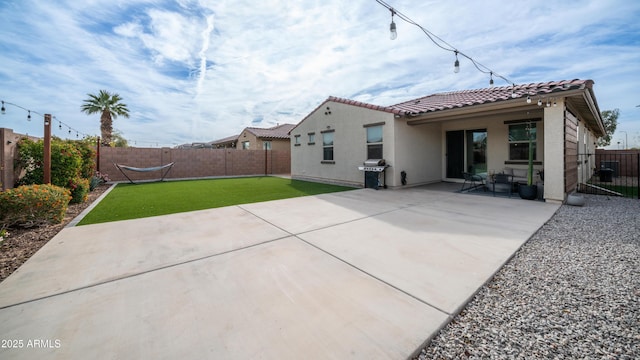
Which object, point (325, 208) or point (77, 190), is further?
point (77, 190)

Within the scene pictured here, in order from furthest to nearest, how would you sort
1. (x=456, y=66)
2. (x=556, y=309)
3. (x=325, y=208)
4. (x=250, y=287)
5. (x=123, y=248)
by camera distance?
(x=456, y=66) → (x=325, y=208) → (x=123, y=248) → (x=250, y=287) → (x=556, y=309)

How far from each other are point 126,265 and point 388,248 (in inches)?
128

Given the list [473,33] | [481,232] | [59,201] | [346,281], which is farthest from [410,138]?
[59,201]

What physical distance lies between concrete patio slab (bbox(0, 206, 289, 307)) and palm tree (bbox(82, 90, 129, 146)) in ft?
56.8

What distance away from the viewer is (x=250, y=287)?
2510 millimetres

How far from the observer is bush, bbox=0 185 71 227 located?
4.20 m

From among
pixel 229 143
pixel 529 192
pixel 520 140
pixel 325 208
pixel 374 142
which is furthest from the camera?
pixel 229 143

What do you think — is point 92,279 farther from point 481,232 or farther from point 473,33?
point 473,33

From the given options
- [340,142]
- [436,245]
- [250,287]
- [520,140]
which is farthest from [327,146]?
[250,287]

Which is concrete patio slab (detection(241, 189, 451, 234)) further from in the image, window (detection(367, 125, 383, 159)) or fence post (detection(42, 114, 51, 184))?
fence post (detection(42, 114, 51, 184))

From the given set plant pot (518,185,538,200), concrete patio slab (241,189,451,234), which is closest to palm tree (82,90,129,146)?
concrete patio slab (241,189,451,234)

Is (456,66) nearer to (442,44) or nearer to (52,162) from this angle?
(442,44)

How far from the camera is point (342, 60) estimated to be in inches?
376

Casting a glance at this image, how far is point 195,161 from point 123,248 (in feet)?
43.2
